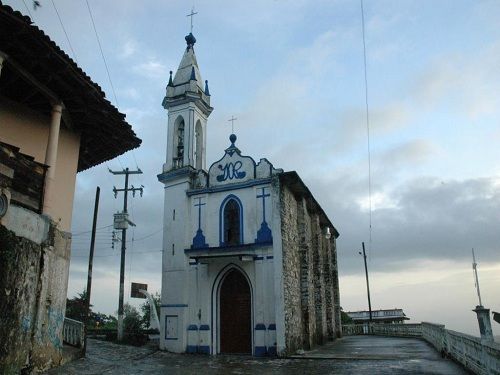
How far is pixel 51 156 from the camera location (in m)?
11.2

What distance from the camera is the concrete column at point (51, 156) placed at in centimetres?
1081

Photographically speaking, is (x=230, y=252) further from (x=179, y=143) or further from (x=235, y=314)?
(x=179, y=143)

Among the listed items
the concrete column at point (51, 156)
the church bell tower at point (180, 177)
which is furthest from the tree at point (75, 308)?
the concrete column at point (51, 156)

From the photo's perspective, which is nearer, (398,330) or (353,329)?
(398,330)

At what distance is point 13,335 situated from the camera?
8789mm

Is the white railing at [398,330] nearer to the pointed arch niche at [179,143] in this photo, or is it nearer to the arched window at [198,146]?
the arched window at [198,146]

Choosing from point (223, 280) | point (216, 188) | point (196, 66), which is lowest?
point (223, 280)

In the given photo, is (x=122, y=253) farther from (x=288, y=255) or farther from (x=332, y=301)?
(x=332, y=301)

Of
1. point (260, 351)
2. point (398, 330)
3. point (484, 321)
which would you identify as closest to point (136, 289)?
point (260, 351)

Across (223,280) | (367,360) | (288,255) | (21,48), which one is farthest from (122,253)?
(21,48)

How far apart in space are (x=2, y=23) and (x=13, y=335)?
6191mm

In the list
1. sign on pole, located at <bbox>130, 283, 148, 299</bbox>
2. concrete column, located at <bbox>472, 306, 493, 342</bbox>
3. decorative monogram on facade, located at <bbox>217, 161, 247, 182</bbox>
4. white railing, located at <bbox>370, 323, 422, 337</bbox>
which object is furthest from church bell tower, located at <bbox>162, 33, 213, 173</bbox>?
white railing, located at <bbox>370, 323, 422, 337</bbox>

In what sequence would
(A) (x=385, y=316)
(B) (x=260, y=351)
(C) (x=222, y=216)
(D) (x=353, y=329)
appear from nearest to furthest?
(B) (x=260, y=351) → (C) (x=222, y=216) → (D) (x=353, y=329) → (A) (x=385, y=316)

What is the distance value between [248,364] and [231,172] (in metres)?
8.50
